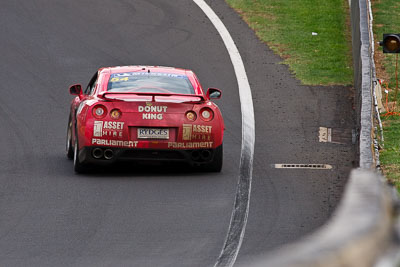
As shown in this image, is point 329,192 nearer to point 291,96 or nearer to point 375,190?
point 291,96

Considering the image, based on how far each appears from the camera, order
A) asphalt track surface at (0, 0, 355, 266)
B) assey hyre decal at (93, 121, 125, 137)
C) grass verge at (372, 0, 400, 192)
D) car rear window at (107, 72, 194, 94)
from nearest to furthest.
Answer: asphalt track surface at (0, 0, 355, 266) < assey hyre decal at (93, 121, 125, 137) < car rear window at (107, 72, 194, 94) < grass verge at (372, 0, 400, 192)

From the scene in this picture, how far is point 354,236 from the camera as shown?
8.54 feet

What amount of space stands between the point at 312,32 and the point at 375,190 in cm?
2085

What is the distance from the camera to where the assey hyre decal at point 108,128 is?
12.0 metres

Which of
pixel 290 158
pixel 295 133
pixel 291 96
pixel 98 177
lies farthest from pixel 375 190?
pixel 291 96

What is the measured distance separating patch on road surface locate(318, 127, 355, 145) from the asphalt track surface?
0.09m

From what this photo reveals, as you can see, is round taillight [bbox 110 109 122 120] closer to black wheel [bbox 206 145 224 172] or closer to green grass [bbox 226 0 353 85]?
black wheel [bbox 206 145 224 172]

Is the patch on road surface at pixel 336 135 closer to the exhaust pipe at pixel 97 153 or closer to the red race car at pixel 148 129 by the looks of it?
the red race car at pixel 148 129

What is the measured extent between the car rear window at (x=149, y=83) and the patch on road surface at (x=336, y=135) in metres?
2.76

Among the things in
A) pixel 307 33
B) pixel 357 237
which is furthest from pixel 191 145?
pixel 307 33

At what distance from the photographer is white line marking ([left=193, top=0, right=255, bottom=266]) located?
8.75 metres

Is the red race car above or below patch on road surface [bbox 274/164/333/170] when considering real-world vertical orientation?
above

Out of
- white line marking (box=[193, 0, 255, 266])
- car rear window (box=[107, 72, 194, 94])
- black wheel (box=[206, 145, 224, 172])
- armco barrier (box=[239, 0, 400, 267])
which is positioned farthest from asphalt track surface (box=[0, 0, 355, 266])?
armco barrier (box=[239, 0, 400, 267])

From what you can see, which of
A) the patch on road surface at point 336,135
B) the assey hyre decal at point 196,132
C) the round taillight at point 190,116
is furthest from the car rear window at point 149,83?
the patch on road surface at point 336,135
